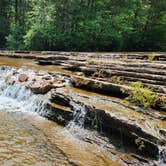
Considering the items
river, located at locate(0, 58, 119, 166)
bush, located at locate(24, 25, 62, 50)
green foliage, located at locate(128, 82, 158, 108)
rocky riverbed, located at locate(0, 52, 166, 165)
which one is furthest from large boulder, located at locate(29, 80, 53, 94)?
bush, located at locate(24, 25, 62, 50)

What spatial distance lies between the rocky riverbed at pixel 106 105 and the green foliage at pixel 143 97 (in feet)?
0.76

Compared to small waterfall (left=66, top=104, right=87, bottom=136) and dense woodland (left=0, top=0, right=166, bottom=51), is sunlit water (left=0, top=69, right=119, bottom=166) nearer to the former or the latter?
small waterfall (left=66, top=104, right=87, bottom=136)

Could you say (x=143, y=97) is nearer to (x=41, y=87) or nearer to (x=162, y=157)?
(x=162, y=157)

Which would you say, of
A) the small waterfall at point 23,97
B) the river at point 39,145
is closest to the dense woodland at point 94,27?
the small waterfall at point 23,97

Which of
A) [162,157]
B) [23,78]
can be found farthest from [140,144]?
[23,78]

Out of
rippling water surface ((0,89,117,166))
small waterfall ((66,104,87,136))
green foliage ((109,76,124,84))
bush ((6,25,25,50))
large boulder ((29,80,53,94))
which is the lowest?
rippling water surface ((0,89,117,166))

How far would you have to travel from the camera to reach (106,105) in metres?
10.0

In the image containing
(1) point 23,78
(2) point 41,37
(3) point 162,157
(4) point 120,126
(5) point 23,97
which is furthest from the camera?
(2) point 41,37

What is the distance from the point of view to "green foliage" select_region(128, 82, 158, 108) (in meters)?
9.95

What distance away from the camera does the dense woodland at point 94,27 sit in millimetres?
28797

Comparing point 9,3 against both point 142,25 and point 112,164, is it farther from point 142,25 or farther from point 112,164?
A: point 112,164

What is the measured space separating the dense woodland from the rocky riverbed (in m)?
12.8

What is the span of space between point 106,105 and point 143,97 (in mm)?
1156

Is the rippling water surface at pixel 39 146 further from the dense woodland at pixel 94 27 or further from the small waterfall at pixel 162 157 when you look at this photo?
the dense woodland at pixel 94 27
